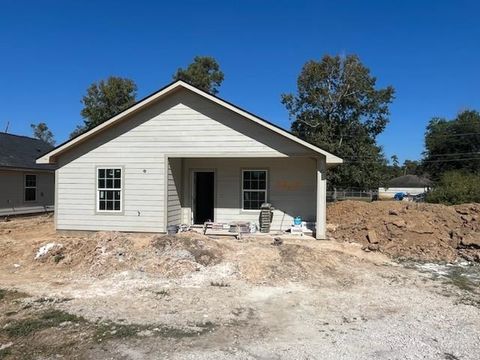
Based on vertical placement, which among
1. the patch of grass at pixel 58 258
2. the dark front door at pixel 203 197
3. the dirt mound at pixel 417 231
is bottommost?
the patch of grass at pixel 58 258

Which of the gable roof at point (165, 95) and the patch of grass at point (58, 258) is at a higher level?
the gable roof at point (165, 95)

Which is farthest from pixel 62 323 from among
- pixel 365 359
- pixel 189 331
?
pixel 365 359

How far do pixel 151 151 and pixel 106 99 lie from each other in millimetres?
31372

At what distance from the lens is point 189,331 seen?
21.4ft

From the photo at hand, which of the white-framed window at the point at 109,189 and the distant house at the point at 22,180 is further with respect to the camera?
the distant house at the point at 22,180

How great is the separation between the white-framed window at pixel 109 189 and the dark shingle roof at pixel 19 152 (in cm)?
830

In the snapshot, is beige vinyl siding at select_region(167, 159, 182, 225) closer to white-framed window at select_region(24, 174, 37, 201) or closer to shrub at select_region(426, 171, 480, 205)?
white-framed window at select_region(24, 174, 37, 201)

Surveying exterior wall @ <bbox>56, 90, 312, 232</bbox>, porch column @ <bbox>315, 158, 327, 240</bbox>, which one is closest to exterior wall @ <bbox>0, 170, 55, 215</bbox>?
exterior wall @ <bbox>56, 90, 312, 232</bbox>

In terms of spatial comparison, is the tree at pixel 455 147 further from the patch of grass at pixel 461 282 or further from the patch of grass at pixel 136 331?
the patch of grass at pixel 136 331

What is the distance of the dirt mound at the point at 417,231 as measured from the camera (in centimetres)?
1358

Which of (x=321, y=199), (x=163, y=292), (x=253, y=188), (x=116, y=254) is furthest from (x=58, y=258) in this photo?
(x=321, y=199)

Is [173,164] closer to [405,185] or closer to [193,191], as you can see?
[193,191]

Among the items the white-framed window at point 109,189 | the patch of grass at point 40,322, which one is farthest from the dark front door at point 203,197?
the patch of grass at point 40,322

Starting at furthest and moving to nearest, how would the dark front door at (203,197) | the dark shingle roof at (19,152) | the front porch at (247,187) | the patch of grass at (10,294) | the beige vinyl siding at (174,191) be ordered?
the dark shingle roof at (19,152), the dark front door at (203,197), the front porch at (247,187), the beige vinyl siding at (174,191), the patch of grass at (10,294)
